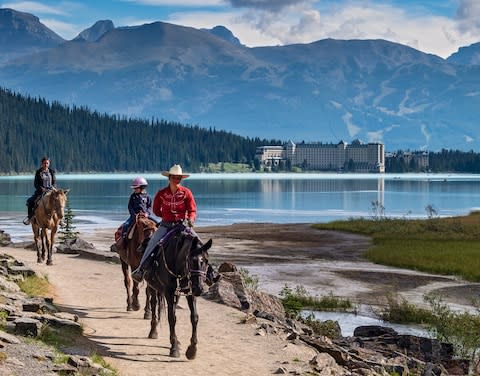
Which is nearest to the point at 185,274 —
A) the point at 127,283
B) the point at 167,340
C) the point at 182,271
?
the point at 182,271

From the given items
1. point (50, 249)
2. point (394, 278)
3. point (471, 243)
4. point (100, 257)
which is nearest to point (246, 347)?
point (50, 249)

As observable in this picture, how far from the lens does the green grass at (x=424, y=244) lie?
145ft

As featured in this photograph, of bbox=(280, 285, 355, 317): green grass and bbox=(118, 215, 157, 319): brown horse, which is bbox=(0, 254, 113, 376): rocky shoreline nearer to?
bbox=(118, 215, 157, 319): brown horse

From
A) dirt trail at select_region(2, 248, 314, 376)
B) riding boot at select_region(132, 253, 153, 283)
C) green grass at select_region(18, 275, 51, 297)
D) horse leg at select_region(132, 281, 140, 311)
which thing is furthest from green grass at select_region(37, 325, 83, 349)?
green grass at select_region(18, 275, 51, 297)

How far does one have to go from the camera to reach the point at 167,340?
18531mm

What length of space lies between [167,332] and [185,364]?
3.24 meters

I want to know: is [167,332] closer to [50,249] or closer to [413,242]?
[50,249]

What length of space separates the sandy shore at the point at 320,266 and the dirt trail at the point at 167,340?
12.0 metres

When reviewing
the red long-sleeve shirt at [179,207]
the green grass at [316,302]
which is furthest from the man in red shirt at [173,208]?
the green grass at [316,302]

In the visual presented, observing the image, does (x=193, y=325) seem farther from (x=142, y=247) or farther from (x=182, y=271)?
(x=142, y=247)

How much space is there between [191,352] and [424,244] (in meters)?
40.8

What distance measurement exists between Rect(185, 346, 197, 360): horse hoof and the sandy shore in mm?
17474

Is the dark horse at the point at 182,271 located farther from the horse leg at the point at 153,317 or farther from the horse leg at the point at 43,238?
the horse leg at the point at 43,238

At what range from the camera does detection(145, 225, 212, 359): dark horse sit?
16.2 metres
